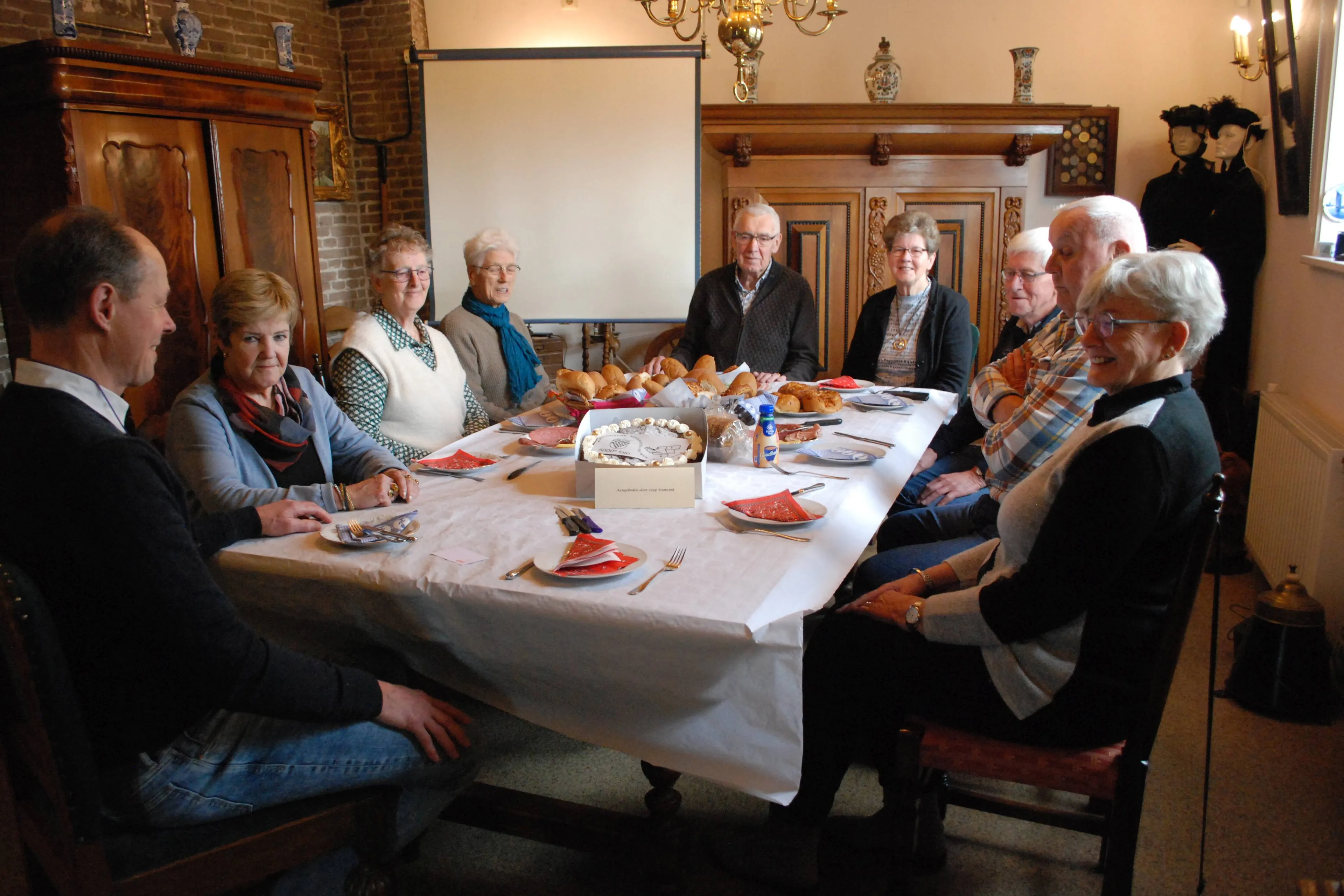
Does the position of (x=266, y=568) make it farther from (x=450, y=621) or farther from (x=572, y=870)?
(x=572, y=870)

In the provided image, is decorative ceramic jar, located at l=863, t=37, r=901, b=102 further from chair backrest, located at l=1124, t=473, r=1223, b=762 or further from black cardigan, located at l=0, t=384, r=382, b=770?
black cardigan, located at l=0, t=384, r=382, b=770

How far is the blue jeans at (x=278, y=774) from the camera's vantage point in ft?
4.32

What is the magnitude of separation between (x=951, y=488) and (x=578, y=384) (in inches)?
44.6

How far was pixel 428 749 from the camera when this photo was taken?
1.48m

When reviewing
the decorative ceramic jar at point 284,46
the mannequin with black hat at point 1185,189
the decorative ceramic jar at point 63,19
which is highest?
the decorative ceramic jar at point 284,46

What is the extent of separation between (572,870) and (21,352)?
303 centimetres

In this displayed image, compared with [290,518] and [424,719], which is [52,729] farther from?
[290,518]

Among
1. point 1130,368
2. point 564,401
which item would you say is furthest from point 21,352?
point 1130,368

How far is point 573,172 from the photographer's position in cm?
473

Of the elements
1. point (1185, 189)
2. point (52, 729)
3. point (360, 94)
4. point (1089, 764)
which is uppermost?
point (360, 94)

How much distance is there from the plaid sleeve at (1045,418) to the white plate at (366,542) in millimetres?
1314

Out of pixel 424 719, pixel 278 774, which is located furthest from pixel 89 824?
pixel 424 719

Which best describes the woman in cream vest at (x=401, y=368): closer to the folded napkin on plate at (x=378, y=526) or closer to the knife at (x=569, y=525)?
the folded napkin on plate at (x=378, y=526)

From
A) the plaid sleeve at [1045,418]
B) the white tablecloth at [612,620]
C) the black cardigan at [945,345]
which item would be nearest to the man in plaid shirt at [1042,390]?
the plaid sleeve at [1045,418]
